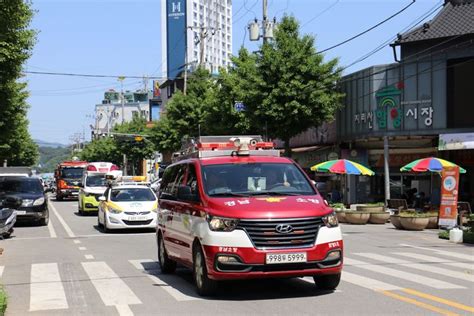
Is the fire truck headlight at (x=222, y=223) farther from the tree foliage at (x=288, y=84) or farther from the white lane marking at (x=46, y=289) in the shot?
the tree foliage at (x=288, y=84)

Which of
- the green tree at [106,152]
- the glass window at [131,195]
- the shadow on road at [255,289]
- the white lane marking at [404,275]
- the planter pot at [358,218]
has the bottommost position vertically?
the planter pot at [358,218]

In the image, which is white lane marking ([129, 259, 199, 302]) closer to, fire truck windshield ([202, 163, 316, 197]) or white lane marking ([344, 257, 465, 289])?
fire truck windshield ([202, 163, 316, 197])

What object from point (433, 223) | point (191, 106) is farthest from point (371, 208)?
point (191, 106)

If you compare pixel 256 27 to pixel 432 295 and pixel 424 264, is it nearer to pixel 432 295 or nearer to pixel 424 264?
pixel 424 264

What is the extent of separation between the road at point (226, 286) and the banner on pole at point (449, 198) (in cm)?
408

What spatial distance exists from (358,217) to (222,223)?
16446mm

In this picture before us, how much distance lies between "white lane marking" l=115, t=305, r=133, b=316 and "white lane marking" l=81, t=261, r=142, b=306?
193 mm

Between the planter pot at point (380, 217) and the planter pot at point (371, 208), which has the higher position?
the planter pot at point (371, 208)

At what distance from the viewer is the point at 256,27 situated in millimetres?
35625

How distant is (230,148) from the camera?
10188 millimetres

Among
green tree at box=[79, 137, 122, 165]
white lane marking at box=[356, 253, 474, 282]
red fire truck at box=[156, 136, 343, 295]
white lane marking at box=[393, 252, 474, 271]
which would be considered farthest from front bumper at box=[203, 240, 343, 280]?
green tree at box=[79, 137, 122, 165]

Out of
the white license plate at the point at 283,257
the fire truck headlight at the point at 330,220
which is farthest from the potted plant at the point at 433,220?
the white license plate at the point at 283,257

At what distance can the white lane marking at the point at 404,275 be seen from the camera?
Result: 9.36m

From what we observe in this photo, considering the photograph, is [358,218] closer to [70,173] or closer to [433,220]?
[433,220]
